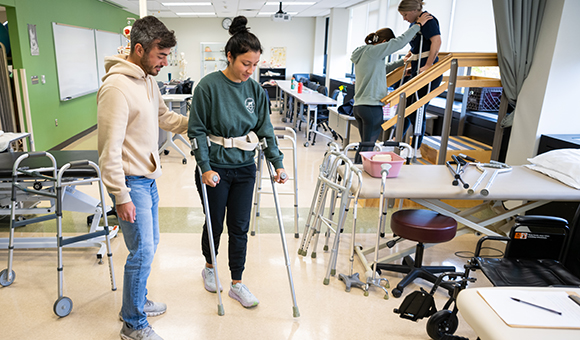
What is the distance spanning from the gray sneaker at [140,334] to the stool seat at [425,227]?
162cm

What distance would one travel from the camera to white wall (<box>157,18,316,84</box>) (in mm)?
14492

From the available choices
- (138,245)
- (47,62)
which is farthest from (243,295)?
(47,62)

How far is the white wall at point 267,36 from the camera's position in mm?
14492

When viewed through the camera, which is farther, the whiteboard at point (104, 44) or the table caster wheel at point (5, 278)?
the whiteboard at point (104, 44)

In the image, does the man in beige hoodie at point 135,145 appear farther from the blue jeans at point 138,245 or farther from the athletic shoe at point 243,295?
the athletic shoe at point 243,295

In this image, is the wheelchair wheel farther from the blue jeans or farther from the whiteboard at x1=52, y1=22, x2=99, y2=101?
the whiteboard at x1=52, y1=22, x2=99, y2=101

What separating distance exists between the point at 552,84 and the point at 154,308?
3572mm

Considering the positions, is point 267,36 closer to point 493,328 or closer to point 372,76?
point 372,76

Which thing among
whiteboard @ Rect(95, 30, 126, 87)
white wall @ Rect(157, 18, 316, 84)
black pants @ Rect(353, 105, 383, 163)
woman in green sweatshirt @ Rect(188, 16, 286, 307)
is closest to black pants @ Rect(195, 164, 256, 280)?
woman in green sweatshirt @ Rect(188, 16, 286, 307)

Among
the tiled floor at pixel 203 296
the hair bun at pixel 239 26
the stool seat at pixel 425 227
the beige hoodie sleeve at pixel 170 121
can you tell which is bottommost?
the tiled floor at pixel 203 296

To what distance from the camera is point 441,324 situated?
205 cm

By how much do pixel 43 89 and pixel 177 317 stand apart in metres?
5.24

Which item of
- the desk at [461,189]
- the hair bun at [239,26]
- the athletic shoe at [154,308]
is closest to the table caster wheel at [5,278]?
the athletic shoe at [154,308]

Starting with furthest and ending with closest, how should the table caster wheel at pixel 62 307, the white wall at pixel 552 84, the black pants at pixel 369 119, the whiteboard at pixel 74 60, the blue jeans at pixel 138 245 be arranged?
the whiteboard at pixel 74 60 → the black pants at pixel 369 119 → the white wall at pixel 552 84 → the table caster wheel at pixel 62 307 → the blue jeans at pixel 138 245
